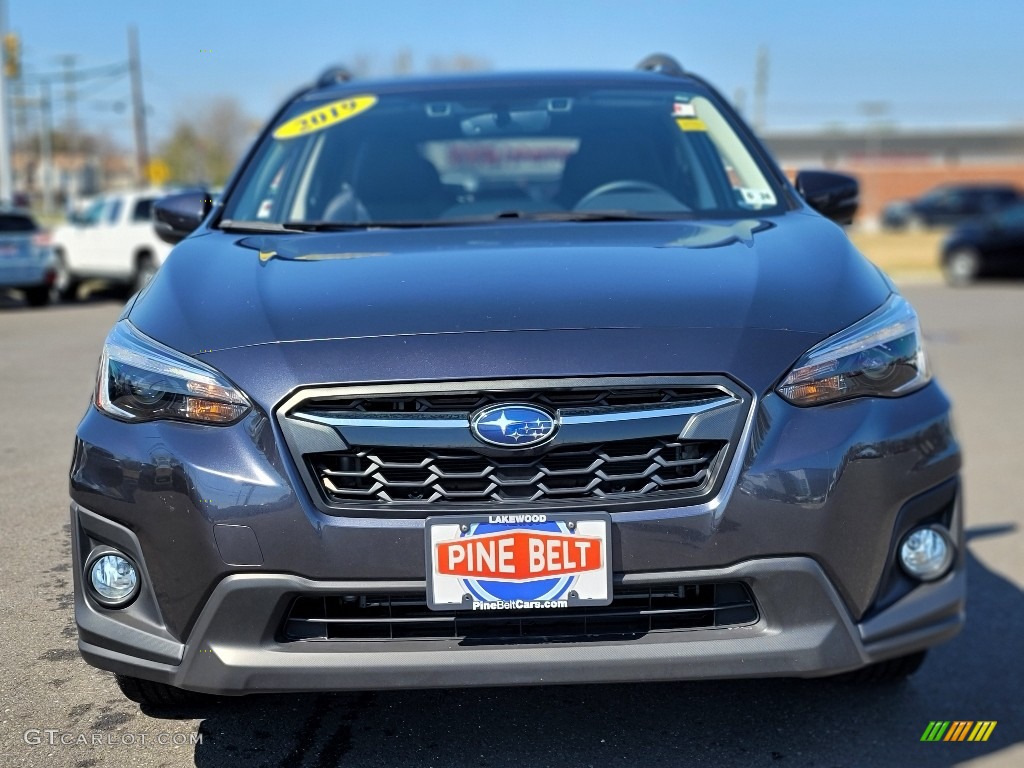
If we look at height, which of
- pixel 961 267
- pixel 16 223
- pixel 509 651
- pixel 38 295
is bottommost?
pixel 961 267

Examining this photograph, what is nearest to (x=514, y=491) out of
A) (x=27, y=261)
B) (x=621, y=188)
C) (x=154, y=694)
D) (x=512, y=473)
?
(x=512, y=473)

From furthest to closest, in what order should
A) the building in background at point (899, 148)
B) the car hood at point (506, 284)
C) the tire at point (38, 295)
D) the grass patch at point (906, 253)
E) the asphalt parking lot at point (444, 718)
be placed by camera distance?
the building in background at point (899, 148)
the grass patch at point (906, 253)
the tire at point (38, 295)
the asphalt parking lot at point (444, 718)
the car hood at point (506, 284)

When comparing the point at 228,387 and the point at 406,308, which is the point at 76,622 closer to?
the point at 228,387

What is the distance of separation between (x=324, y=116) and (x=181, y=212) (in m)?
0.61

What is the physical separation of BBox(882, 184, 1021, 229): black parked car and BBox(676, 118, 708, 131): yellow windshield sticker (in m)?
43.9

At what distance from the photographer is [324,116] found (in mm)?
4164

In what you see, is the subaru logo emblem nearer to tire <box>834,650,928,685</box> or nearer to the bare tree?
tire <box>834,650,928,685</box>

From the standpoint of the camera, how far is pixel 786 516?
2.32 metres

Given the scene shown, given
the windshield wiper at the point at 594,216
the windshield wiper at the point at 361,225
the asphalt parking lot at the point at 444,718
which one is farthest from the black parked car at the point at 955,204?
the asphalt parking lot at the point at 444,718

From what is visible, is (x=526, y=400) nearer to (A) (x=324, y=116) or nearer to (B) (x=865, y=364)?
(B) (x=865, y=364)

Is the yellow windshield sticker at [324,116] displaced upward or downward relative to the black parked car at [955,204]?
upward

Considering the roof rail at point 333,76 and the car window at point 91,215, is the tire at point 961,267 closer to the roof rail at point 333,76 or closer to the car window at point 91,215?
the car window at point 91,215

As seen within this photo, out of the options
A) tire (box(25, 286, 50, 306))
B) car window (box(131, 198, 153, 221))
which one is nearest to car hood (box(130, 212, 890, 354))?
tire (box(25, 286, 50, 306))

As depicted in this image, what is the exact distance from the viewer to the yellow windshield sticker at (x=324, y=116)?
4137mm
